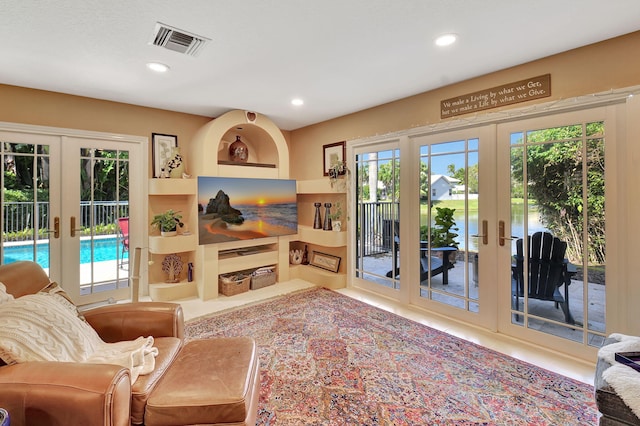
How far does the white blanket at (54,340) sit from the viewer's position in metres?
1.32

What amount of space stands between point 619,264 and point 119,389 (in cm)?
318

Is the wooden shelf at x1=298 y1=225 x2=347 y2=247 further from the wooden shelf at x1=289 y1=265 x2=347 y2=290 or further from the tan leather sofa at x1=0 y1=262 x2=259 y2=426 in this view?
the tan leather sofa at x1=0 y1=262 x2=259 y2=426

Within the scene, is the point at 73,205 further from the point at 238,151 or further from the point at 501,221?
the point at 501,221

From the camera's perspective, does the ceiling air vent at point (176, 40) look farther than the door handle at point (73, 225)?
No

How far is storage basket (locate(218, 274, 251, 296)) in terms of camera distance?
403cm

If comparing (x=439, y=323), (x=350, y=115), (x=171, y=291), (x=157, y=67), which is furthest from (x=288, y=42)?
(x=171, y=291)

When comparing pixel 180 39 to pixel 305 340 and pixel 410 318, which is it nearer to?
pixel 305 340

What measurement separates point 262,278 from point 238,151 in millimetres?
1866

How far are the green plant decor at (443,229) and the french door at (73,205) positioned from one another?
11.8 feet

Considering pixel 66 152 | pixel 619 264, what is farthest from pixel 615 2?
pixel 66 152

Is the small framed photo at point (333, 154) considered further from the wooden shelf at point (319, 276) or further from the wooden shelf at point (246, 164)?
the wooden shelf at point (319, 276)

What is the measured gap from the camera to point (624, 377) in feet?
4.53

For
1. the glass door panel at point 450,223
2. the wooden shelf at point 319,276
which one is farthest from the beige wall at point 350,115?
the wooden shelf at point 319,276

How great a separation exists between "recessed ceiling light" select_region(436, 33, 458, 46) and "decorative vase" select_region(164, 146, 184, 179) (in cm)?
326
